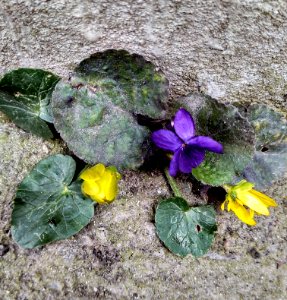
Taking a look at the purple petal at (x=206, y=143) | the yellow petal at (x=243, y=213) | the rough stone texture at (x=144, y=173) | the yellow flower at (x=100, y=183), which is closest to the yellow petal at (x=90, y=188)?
the yellow flower at (x=100, y=183)

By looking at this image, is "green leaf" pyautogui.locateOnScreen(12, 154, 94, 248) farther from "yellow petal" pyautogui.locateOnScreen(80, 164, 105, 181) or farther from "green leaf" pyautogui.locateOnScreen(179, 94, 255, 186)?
"green leaf" pyautogui.locateOnScreen(179, 94, 255, 186)

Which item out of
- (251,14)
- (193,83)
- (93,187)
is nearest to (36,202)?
(93,187)

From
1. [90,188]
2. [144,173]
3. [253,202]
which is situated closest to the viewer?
[90,188]

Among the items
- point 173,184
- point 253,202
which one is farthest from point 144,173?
point 253,202

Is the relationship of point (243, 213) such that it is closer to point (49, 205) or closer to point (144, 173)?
point (144, 173)

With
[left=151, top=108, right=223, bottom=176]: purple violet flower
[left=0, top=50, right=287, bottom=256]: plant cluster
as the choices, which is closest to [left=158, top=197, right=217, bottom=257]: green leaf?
[left=0, top=50, right=287, bottom=256]: plant cluster

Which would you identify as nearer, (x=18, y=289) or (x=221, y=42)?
(x=18, y=289)

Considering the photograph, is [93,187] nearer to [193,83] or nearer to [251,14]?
[193,83]
